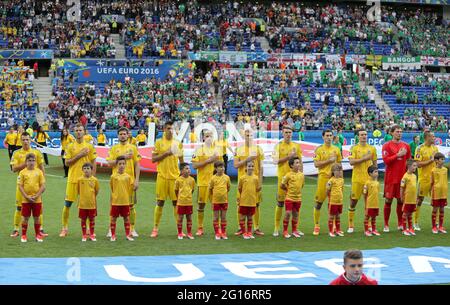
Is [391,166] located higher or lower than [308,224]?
higher

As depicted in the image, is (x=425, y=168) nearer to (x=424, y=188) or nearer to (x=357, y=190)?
(x=424, y=188)

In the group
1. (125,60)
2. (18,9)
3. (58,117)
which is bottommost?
(58,117)

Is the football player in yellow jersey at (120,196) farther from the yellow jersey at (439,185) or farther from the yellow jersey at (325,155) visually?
the yellow jersey at (439,185)

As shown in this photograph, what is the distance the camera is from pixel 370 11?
158 ft

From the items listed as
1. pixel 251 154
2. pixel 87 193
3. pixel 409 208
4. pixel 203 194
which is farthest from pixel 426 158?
pixel 87 193

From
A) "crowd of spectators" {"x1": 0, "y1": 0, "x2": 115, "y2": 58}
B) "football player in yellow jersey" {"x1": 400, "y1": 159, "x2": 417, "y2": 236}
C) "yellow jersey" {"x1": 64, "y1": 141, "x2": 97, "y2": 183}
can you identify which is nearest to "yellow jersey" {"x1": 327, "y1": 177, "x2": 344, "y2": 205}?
"football player in yellow jersey" {"x1": 400, "y1": 159, "x2": 417, "y2": 236}

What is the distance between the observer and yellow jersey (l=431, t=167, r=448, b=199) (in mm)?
12188

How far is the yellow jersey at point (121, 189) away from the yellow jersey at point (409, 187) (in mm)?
4386

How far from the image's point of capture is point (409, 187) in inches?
468

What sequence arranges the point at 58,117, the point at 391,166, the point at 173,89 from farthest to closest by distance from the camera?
the point at 173,89, the point at 58,117, the point at 391,166

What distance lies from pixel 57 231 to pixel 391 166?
5.61m

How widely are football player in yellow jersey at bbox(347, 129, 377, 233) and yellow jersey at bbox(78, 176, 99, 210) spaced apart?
164 inches
